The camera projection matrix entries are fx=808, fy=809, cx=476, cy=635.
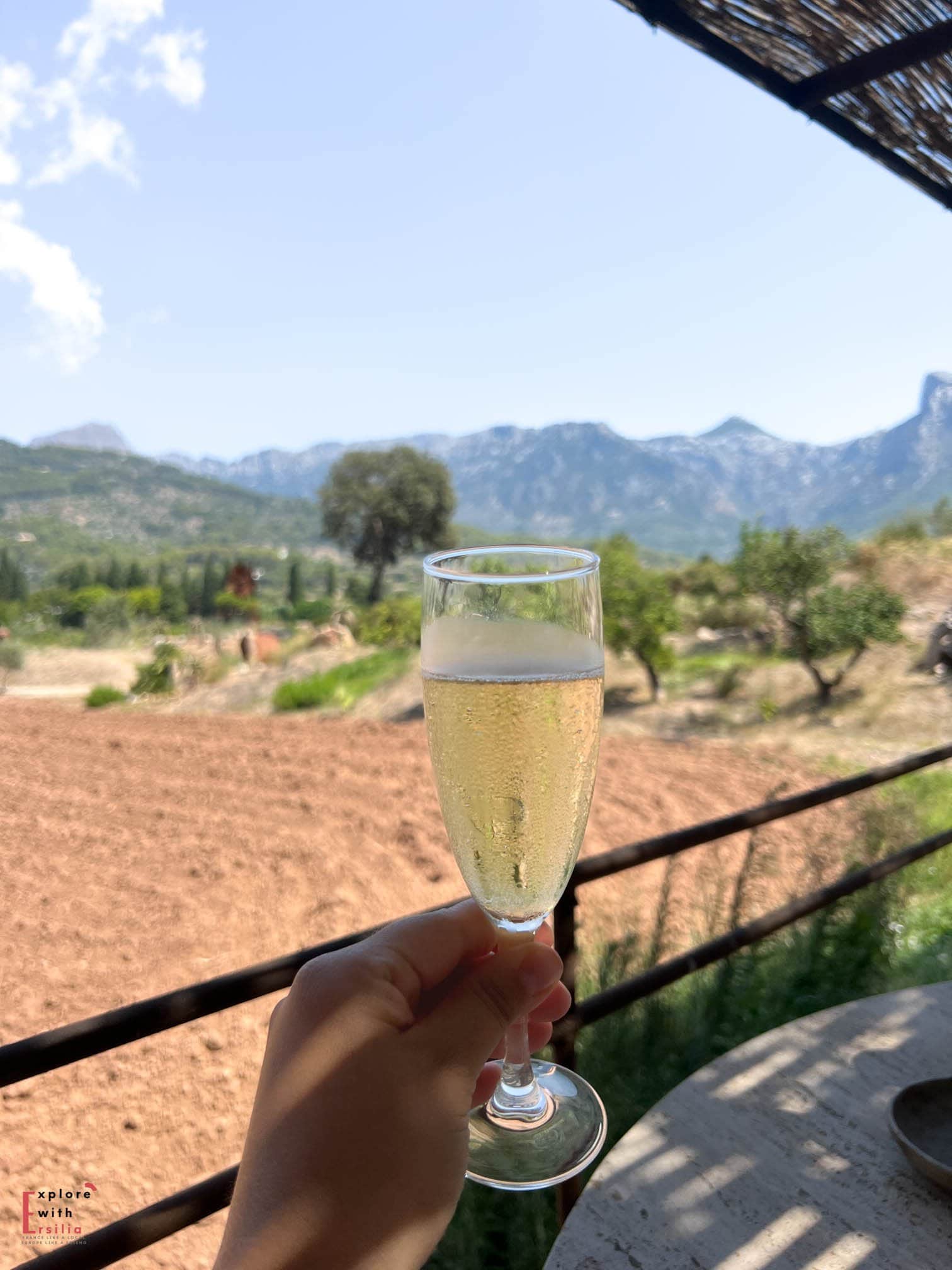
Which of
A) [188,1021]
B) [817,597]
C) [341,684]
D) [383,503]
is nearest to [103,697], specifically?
[341,684]

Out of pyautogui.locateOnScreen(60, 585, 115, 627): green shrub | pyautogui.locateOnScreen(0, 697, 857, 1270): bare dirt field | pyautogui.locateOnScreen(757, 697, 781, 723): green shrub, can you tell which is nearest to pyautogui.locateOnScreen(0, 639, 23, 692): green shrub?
pyautogui.locateOnScreen(0, 697, 857, 1270): bare dirt field

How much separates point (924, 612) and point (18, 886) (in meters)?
13.1

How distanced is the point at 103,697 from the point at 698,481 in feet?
603

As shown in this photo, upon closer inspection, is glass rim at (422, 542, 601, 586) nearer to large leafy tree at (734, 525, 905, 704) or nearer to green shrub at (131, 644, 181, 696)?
large leafy tree at (734, 525, 905, 704)

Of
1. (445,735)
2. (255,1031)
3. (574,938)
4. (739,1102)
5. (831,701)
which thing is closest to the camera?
(445,735)

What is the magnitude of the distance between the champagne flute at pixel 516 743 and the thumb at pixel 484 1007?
0.06 m

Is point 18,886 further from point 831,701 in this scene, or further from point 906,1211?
point 831,701

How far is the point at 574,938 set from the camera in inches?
48.1

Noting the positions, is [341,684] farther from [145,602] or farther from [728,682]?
[145,602]

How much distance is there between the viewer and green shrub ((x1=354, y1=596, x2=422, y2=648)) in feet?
48.3

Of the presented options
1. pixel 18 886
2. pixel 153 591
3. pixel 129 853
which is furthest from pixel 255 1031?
pixel 153 591

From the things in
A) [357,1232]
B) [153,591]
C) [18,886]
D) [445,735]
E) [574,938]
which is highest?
[445,735]

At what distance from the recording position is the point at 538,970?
68 centimetres

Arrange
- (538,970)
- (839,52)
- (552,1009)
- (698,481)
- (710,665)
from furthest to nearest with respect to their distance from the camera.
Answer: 1. (698,481)
2. (710,665)
3. (839,52)
4. (552,1009)
5. (538,970)
